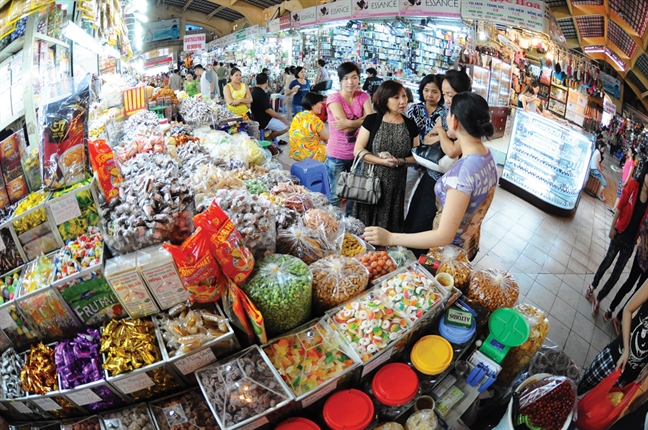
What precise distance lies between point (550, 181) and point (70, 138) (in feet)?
19.8

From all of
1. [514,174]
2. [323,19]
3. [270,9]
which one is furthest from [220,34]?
[514,174]

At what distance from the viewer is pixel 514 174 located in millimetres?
6105

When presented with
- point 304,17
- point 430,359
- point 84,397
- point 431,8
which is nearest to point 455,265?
point 430,359

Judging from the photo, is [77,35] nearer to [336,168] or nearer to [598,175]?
[336,168]

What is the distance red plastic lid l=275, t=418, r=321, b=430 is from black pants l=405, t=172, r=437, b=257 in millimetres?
1741

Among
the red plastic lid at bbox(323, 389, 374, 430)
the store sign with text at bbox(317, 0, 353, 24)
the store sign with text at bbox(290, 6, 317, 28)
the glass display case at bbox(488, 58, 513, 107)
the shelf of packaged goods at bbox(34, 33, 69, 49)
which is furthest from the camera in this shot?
the store sign with text at bbox(290, 6, 317, 28)

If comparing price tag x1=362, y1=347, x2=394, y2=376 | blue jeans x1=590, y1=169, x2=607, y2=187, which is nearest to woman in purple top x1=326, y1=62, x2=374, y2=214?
price tag x1=362, y1=347, x2=394, y2=376

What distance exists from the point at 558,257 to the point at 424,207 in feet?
8.82

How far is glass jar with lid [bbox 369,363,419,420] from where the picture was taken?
1.37 metres

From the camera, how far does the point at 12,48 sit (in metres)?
2.17

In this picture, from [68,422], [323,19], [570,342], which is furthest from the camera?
[323,19]

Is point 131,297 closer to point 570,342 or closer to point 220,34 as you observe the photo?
point 570,342

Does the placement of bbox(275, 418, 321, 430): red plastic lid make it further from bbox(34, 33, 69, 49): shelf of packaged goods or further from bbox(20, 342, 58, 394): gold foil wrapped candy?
bbox(34, 33, 69, 49): shelf of packaged goods

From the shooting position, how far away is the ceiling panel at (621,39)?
464 centimetres
